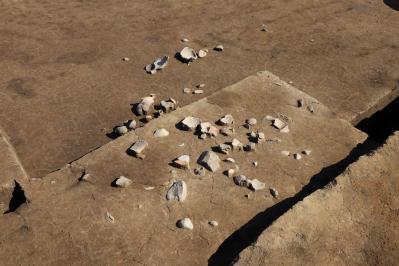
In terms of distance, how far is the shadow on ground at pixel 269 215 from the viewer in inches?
98.0

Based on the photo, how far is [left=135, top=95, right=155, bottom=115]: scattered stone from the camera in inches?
147

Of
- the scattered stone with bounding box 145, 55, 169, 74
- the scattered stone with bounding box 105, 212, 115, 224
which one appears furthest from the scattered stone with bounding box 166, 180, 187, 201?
the scattered stone with bounding box 145, 55, 169, 74

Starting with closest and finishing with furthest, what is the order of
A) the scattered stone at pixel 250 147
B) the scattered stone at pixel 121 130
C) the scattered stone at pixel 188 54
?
1. the scattered stone at pixel 250 147
2. the scattered stone at pixel 121 130
3. the scattered stone at pixel 188 54

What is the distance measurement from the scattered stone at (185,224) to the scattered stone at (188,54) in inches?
87.4

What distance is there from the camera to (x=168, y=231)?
2.59 m

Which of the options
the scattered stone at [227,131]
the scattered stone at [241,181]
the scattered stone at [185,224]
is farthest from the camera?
the scattered stone at [227,131]

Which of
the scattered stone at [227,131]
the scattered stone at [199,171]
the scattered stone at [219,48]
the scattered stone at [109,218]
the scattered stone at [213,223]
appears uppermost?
the scattered stone at [109,218]

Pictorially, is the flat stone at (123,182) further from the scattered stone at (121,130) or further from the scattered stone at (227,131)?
the scattered stone at (227,131)

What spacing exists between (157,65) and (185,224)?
213 cm

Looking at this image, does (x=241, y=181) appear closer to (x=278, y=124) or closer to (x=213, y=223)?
(x=213, y=223)

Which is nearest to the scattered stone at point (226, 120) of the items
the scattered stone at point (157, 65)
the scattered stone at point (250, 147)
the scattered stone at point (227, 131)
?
the scattered stone at point (227, 131)

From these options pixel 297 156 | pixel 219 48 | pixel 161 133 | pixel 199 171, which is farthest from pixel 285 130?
pixel 219 48

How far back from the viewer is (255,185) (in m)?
2.88

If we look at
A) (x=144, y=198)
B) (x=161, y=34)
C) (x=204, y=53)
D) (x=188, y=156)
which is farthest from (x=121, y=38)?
(x=144, y=198)
